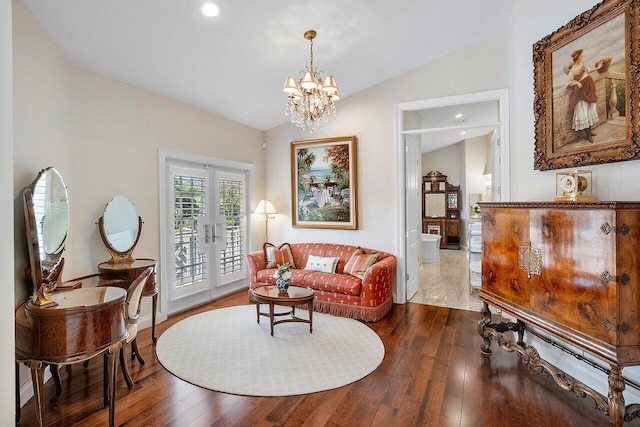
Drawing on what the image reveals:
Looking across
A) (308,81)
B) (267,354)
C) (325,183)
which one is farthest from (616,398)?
(325,183)

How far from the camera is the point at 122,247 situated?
347 cm

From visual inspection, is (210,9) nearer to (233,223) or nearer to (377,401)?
(233,223)

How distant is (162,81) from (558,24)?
13.5 feet

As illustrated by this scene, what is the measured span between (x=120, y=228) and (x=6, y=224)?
210 centimetres

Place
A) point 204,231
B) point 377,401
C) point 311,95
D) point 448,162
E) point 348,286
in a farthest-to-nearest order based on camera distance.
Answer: point 448,162
point 204,231
point 348,286
point 311,95
point 377,401

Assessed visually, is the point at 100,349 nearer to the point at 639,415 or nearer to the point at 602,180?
the point at 639,415

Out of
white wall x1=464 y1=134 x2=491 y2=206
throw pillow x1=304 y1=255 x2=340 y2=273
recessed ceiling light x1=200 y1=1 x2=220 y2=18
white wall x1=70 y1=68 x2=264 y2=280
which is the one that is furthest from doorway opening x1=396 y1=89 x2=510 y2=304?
white wall x1=464 y1=134 x2=491 y2=206

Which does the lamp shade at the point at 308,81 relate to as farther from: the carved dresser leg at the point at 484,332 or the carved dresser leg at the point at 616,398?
the carved dresser leg at the point at 616,398

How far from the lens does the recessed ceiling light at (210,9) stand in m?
2.69

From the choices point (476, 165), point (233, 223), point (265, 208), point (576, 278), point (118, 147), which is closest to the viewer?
point (576, 278)

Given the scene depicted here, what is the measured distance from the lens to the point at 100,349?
1.99m

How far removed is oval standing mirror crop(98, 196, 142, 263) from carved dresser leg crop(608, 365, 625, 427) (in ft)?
13.7

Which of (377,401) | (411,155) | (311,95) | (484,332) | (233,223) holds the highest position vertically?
(311,95)

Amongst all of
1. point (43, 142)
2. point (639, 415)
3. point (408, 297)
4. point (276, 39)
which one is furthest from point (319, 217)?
point (639, 415)
